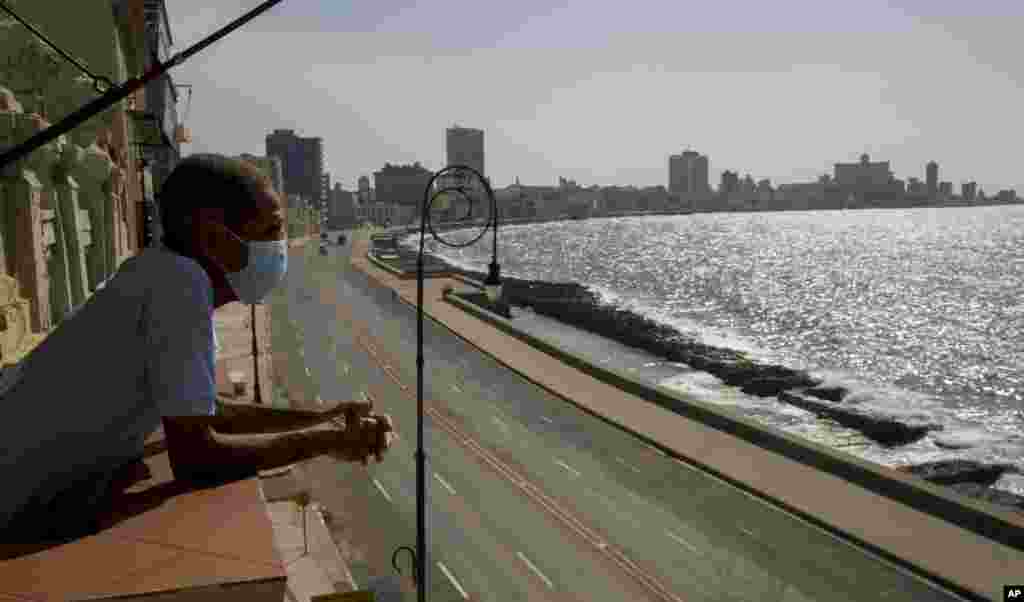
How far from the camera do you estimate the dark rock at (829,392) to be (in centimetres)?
4712

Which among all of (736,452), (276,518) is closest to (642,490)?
(736,452)

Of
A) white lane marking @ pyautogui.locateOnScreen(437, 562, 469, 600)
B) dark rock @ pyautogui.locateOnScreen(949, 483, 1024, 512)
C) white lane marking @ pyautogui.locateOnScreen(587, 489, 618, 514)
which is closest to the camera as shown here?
white lane marking @ pyautogui.locateOnScreen(437, 562, 469, 600)

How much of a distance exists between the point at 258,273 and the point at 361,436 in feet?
2.73

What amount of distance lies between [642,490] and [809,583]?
256 inches

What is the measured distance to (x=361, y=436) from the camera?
136 inches

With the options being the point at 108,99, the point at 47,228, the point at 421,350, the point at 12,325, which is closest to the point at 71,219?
the point at 47,228

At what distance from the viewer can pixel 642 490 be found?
24.2 metres

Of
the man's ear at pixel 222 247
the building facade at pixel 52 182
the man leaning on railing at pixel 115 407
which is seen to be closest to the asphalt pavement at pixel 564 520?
the building facade at pixel 52 182

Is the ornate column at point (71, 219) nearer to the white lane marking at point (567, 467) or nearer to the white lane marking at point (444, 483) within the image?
the white lane marking at point (444, 483)

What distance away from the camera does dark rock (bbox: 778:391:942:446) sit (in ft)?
126

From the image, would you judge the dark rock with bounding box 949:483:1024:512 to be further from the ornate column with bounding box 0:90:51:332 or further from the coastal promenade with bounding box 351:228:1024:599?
the ornate column with bounding box 0:90:51:332

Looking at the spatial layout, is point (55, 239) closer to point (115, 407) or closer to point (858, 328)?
point (115, 407)

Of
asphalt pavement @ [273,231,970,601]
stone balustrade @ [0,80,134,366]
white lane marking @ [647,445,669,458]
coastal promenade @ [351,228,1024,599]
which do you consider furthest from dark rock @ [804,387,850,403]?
stone balustrade @ [0,80,134,366]

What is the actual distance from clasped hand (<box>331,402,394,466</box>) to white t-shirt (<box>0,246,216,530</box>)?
611mm
